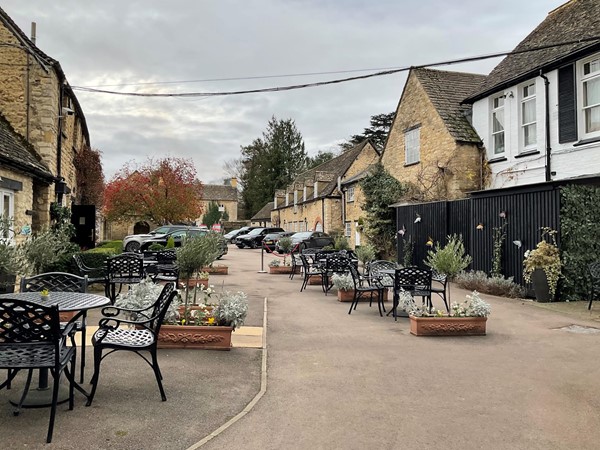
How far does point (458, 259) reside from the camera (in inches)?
315

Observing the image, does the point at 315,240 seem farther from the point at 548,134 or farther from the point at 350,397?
the point at 350,397

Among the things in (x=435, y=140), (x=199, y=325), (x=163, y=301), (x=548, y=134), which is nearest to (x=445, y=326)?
(x=199, y=325)

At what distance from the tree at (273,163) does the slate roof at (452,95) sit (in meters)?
44.3

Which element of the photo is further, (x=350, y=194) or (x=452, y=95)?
(x=350, y=194)

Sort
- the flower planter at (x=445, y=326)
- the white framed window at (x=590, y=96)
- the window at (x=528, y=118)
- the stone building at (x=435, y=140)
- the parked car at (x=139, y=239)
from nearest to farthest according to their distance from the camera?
the flower planter at (x=445, y=326) < the white framed window at (x=590, y=96) < the window at (x=528, y=118) < the stone building at (x=435, y=140) < the parked car at (x=139, y=239)

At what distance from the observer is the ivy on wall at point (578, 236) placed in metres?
10.6

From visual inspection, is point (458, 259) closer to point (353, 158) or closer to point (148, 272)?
point (148, 272)

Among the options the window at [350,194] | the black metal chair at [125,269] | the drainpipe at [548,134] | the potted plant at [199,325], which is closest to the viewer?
the potted plant at [199,325]

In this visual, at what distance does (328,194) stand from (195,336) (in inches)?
1078

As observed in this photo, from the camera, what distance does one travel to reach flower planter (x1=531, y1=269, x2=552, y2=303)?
10672 millimetres

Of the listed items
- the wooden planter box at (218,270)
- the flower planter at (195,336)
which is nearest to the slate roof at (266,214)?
the wooden planter box at (218,270)

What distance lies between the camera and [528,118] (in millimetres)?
14617

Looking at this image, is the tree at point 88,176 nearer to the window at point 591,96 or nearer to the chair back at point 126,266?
the chair back at point 126,266

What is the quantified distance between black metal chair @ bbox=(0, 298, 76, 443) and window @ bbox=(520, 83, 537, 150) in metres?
14.2
